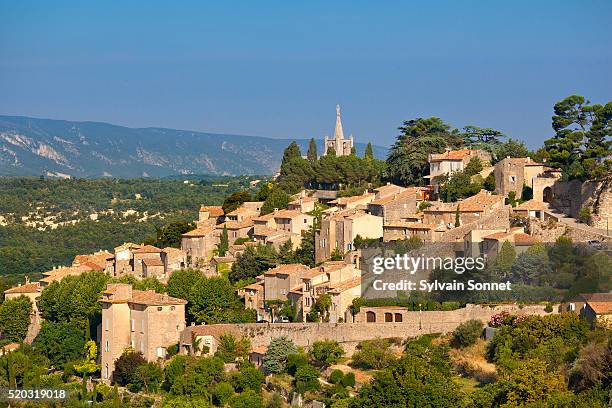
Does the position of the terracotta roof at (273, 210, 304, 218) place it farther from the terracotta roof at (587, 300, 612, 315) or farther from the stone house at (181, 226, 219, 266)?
the terracotta roof at (587, 300, 612, 315)

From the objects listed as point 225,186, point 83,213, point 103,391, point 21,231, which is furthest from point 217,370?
point 225,186

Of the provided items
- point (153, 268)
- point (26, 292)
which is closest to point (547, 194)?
point (153, 268)

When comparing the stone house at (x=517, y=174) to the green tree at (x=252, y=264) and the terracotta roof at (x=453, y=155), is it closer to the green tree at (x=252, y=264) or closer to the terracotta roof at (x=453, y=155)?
the terracotta roof at (x=453, y=155)

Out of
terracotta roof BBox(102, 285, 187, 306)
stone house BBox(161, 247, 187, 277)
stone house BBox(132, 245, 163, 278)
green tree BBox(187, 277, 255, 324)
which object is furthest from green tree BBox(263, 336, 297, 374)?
stone house BBox(132, 245, 163, 278)

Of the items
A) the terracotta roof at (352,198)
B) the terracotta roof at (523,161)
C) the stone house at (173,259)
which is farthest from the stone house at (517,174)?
the stone house at (173,259)

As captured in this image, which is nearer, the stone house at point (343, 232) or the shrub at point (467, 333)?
the shrub at point (467, 333)

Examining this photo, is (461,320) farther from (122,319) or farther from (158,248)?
(158,248)
